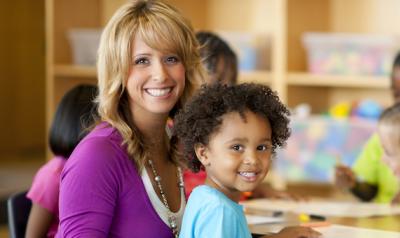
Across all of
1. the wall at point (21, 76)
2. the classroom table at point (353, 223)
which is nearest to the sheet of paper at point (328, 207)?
the classroom table at point (353, 223)

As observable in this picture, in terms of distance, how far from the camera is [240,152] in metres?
1.49

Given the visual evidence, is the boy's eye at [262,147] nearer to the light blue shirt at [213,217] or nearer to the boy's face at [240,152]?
the boy's face at [240,152]

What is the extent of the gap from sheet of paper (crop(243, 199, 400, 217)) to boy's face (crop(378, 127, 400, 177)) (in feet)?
0.47

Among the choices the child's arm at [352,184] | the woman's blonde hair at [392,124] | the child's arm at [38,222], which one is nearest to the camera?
the child's arm at [38,222]

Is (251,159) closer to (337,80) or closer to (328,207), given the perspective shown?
(328,207)

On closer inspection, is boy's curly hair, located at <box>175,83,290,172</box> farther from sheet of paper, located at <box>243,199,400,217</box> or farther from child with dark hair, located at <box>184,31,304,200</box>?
child with dark hair, located at <box>184,31,304,200</box>

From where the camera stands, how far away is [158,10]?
175 centimetres

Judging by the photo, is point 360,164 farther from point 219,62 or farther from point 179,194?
point 179,194

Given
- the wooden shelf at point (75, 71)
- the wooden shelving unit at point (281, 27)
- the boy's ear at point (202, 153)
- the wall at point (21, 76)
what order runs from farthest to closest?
the wall at point (21, 76) → the wooden shelf at point (75, 71) → the wooden shelving unit at point (281, 27) → the boy's ear at point (202, 153)

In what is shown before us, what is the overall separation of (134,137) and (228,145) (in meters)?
0.30

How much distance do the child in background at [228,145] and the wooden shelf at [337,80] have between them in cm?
203

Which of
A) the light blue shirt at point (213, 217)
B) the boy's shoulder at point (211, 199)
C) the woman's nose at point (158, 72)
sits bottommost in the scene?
the light blue shirt at point (213, 217)

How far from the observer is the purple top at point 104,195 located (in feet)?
5.10

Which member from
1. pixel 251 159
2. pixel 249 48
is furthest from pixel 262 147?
pixel 249 48
